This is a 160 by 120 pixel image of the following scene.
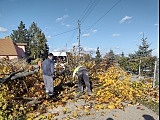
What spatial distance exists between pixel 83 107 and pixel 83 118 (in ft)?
3.77

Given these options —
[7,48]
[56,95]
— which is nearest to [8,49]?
[7,48]

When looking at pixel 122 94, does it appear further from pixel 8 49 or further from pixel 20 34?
pixel 20 34

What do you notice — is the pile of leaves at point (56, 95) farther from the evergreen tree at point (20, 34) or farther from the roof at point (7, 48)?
the evergreen tree at point (20, 34)

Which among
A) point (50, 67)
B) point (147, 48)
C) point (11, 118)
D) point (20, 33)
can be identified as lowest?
point (11, 118)

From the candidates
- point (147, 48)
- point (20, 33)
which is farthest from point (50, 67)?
point (20, 33)

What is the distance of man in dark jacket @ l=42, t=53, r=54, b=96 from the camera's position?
28.9 ft

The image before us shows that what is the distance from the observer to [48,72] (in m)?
8.83

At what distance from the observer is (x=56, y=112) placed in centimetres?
754

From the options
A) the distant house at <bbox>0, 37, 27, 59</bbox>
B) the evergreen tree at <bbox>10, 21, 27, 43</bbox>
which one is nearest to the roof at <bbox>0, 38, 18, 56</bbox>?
the distant house at <bbox>0, 37, 27, 59</bbox>

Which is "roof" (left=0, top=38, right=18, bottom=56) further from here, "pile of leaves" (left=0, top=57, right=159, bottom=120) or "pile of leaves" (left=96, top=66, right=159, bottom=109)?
"pile of leaves" (left=96, top=66, right=159, bottom=109)

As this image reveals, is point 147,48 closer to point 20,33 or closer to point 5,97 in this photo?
point 5,97

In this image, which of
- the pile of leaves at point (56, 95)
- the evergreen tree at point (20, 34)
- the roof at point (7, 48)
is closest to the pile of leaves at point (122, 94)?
the pile of leaves at point (56, 95)

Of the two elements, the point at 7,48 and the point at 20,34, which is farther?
the point at 20,34

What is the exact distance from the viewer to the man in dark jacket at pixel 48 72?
880 centimetres
